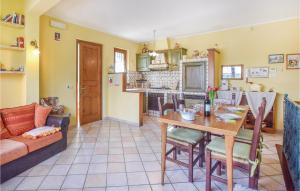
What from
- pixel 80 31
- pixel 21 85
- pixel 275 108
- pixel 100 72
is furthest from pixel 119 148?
pixel 275 108

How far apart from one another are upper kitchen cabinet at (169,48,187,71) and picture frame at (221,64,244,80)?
52.9 inches

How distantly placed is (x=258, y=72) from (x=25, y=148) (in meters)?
5.10

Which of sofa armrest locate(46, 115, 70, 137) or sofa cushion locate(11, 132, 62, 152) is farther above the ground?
sofa armrest locate(46, 115, 70, 137)

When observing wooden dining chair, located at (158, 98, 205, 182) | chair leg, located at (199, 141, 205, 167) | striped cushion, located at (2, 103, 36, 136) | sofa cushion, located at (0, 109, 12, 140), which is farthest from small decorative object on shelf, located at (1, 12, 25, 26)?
chair leg, located at (199, 141, 205, 167)

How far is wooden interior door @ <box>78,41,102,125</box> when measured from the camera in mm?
4801

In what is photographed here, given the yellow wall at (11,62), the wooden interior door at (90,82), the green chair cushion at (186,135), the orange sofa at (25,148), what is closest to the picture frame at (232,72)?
the green chair cushion at (186,135)

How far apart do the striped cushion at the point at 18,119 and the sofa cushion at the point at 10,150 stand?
0.28 metres

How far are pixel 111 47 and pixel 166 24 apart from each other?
1.93 metres

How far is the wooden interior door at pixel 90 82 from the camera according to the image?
480 centimetres

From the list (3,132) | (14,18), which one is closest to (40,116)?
(3,132)

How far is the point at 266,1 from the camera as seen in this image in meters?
3.28

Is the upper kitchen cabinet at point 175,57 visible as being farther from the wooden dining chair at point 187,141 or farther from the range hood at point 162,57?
the wooden dining chair at point 187,141

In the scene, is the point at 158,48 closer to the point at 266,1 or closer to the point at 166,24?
the point at 166,24

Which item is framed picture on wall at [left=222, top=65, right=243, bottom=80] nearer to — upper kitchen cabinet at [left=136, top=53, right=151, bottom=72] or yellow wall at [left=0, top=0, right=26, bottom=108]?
upper kitchen cabinet at [left=136, top=53, right=151, bottom=72]
